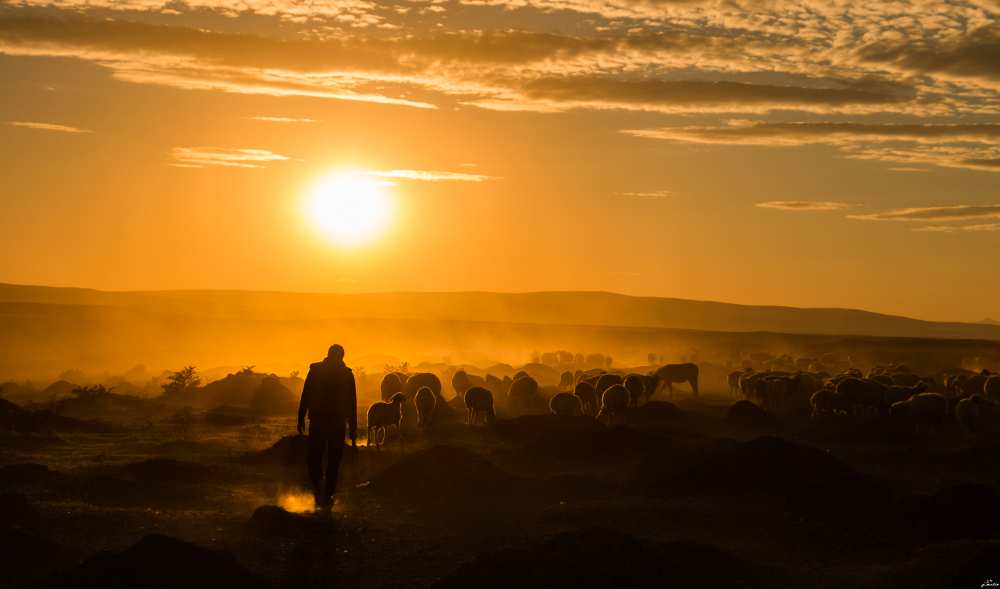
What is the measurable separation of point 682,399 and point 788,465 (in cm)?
2271

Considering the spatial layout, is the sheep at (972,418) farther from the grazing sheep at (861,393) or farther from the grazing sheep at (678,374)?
the grazing sheep at (678,374)

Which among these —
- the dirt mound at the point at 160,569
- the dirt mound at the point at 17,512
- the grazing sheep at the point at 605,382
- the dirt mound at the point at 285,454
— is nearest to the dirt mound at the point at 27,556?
the dirt mound at the point at 17,512

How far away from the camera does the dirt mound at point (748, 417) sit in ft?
99.7

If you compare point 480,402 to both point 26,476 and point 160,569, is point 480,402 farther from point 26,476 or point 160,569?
point 160,569

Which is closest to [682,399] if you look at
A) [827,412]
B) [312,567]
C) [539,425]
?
[827,412]

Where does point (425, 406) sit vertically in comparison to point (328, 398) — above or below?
above

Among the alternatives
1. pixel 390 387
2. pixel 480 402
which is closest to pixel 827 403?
pixel 480 402

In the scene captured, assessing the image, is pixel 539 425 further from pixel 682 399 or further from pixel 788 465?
pixel 682 399

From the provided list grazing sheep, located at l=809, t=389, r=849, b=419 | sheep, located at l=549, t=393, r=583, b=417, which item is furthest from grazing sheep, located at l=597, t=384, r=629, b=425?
grazing sheep, located at l=809, t=389, r=849, b=419

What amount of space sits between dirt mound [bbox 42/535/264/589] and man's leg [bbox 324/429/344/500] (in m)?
4.39

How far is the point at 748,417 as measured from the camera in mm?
31047

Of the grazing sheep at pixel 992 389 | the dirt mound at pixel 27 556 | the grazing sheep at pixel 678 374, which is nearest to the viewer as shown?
the dirt mound at pixel 27 556

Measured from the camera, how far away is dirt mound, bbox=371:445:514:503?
60.6ft

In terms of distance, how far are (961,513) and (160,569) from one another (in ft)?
41.3
